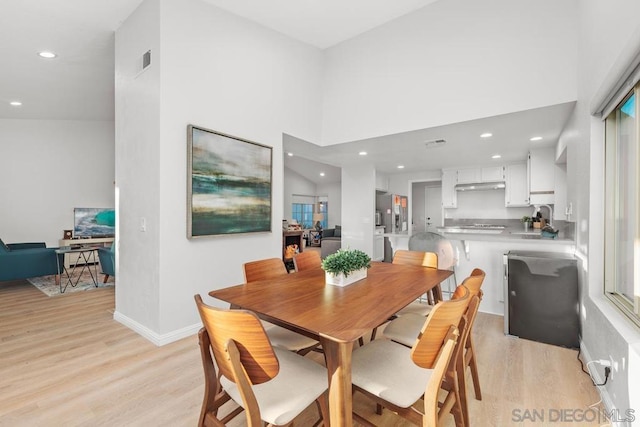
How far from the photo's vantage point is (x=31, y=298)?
4094 millimetres

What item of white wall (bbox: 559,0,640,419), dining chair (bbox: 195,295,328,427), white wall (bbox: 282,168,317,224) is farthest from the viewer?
white wall (bbox: 282,168,317,224)

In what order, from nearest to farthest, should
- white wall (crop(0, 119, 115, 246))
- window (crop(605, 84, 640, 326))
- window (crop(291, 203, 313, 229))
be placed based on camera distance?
window (crop(605, 84, 640, 326)), white wall (crop(0, 119, 115, 246)), window (crop(291, 203, 313, 229))

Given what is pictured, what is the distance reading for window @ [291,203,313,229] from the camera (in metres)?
12.1

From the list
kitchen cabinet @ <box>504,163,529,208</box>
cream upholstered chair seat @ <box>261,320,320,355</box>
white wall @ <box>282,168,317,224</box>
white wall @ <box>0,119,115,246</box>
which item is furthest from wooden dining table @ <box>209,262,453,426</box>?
white wall @ <box>282,168,317,224</box>

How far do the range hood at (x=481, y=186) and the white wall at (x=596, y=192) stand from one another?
3130 mm

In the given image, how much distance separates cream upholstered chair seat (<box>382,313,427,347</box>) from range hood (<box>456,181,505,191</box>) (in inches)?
199

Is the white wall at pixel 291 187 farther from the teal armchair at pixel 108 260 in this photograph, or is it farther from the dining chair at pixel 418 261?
the dining chair at pixel 418 261

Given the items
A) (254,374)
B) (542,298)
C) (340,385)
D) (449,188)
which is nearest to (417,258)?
(542,298)

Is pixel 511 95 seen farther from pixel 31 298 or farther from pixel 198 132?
pixel 31 298

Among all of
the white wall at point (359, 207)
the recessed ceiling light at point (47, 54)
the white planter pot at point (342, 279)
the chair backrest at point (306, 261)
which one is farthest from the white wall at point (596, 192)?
the recessed ceiling light at point (47, 54)

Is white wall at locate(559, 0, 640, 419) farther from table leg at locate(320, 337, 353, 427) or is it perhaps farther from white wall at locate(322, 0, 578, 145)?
table leg at locate(320, 337, 353, 427)

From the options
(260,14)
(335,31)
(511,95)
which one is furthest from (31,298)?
(511,95)

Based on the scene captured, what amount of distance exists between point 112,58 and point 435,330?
4.72 metres

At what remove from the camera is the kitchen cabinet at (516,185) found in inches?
226
